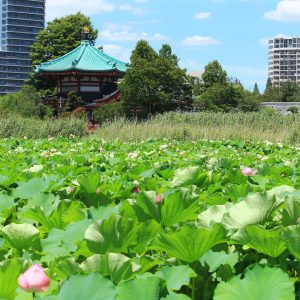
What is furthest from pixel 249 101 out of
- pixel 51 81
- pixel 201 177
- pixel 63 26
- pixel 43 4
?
pixel 43 4

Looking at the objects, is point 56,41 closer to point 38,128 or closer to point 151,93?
point 151,93

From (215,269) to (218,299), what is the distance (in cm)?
21

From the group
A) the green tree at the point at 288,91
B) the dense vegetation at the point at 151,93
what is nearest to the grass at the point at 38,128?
the dense vegetation at the point at 151,93

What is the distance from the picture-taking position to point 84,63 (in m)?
32.9

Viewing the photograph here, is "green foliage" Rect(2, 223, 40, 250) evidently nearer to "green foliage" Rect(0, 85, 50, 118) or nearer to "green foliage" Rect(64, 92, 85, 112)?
"green foliage" Rect(0, 85, 50, 118)

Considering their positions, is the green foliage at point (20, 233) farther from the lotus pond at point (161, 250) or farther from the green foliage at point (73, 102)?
the green foliage at point (73, 102)

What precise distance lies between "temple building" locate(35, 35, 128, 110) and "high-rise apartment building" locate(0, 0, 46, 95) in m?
59.0

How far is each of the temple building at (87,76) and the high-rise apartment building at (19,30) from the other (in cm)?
5900

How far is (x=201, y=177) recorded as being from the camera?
2.33 m

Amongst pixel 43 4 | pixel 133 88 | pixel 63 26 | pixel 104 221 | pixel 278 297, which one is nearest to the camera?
pixel 278 297

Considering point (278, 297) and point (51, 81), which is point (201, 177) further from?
point (51, 81)

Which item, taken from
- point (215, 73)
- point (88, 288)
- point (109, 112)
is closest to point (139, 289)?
point (88, 288)

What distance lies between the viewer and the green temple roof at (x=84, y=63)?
32.0m

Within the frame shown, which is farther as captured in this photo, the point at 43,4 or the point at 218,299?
the point at 43,4
